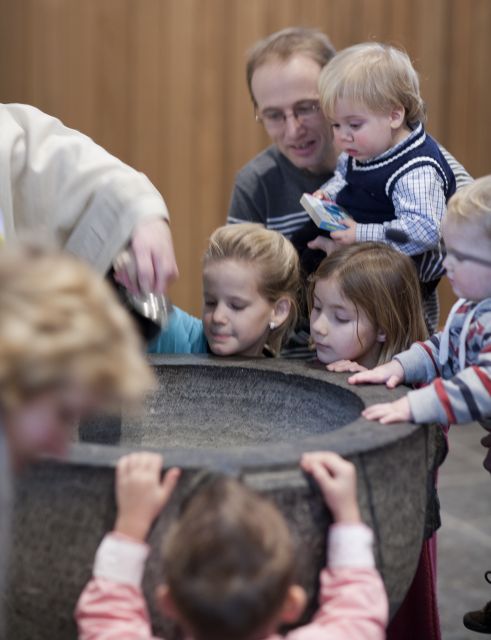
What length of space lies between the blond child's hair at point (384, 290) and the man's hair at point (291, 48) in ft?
2.24

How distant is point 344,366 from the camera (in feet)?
6.30

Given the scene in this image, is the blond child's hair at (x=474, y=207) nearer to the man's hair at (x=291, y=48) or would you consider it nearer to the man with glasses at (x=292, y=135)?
the man with glasses at (x=292, y=135)

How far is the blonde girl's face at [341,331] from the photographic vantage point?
2102 mm

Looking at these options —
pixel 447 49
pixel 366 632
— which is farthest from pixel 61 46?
pixel 366 632

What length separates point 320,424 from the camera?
71.2 inches

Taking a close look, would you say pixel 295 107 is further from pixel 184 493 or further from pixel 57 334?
pixel 57 334

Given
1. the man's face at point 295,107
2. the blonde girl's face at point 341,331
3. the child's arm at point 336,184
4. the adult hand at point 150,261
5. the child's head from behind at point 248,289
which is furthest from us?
the man's face at point 295,107

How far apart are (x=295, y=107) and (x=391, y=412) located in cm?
126

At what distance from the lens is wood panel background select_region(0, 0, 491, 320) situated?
4.07 meters

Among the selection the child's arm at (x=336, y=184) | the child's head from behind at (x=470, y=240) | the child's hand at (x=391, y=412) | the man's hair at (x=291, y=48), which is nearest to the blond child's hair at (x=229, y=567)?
the child's hand at (x=391, y=412)

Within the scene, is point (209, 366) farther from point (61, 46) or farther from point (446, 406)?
point (61, 46)

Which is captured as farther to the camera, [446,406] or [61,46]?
[61,46]

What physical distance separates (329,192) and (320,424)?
0.80m

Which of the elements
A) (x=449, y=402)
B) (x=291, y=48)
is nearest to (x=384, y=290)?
(x=449, y=402)
